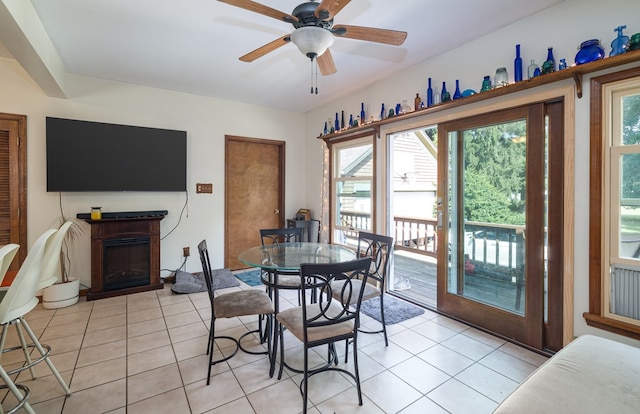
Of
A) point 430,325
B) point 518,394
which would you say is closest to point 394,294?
point 430,325

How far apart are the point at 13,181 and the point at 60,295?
142 centimetres

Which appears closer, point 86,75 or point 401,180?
point 86,75

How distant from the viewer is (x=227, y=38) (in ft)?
9.34

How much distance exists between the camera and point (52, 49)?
2.97m

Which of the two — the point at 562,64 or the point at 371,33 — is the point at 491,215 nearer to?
the point at 562,64

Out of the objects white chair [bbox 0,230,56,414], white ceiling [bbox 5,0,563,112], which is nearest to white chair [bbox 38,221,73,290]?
white chair [bbox 0,230,56,414]

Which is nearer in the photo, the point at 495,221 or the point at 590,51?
the point at 590,51

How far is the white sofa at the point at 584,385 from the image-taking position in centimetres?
115

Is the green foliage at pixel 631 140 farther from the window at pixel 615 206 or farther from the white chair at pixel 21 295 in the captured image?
the white chair at pixel 21 295

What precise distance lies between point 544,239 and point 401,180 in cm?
423

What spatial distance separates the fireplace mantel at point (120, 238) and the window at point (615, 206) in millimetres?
4563

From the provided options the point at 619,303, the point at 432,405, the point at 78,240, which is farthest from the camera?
the point at 78,240

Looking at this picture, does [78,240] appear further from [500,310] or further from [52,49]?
[500,310]

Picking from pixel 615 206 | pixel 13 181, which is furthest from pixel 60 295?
pixel 615 206
